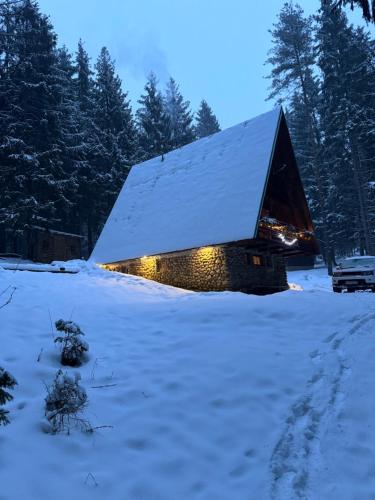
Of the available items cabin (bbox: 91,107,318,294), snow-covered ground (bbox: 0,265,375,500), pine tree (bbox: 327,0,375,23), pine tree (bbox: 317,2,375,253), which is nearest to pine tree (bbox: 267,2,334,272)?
pine tree (bbox: 317,2,375,253)

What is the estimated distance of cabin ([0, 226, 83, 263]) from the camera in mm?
26344

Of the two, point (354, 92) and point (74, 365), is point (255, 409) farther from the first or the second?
point (354, 92)

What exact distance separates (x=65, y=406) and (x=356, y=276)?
46.8 ft

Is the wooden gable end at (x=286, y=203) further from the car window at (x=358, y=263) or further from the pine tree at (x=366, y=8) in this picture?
the pine tree at (x=366, y=8)

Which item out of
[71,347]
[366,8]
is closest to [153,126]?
[366,8]

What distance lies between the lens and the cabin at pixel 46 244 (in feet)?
86.4

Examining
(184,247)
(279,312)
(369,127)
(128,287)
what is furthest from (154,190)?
(369,127)

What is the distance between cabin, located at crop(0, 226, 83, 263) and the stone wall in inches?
336

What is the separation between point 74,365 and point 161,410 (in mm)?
1868

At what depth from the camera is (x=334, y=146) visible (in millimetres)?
32750

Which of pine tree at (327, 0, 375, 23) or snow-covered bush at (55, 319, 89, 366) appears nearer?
snow-covered bush at (55, 319, 89, 366)

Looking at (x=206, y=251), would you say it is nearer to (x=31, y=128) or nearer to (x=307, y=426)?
(x=307, y=426)

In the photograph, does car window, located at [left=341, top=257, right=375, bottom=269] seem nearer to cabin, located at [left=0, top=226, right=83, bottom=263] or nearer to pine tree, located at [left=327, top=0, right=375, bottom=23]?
pine tree, located at [left=327, top=0, right=375, bottom=23]

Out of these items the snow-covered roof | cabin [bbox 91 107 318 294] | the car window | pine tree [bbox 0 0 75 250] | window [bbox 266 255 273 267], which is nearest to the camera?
the car window
